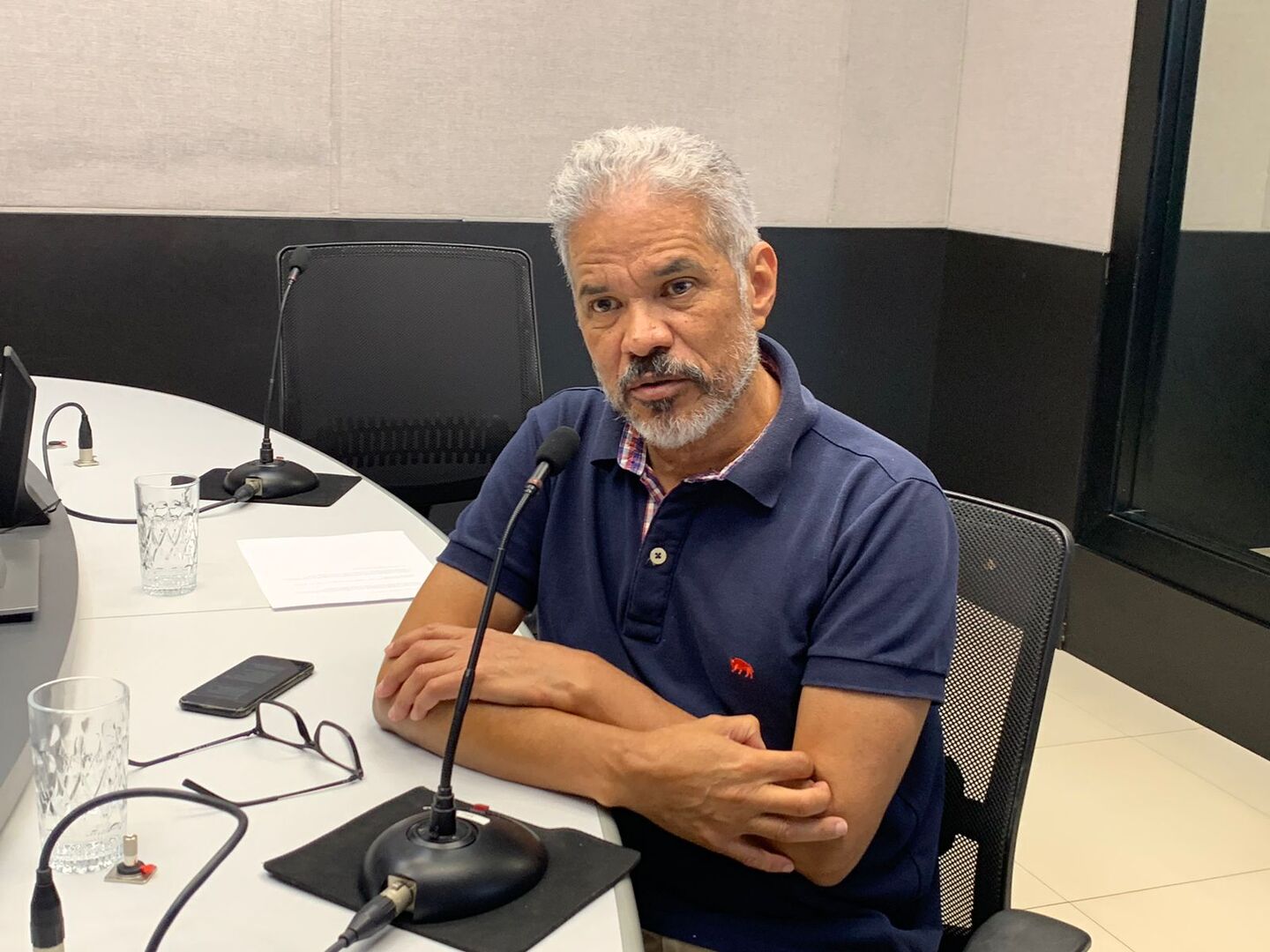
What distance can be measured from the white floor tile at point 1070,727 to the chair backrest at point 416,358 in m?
1.46

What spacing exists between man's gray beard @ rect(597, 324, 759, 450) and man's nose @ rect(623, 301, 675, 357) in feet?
0.19

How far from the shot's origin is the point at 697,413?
4.86ft

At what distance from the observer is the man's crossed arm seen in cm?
125

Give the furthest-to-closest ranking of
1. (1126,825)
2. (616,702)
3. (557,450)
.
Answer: (1126,825)
(616,702)
(557,450)

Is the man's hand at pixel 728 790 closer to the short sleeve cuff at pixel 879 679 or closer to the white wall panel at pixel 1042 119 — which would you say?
the short sleeve cuff at pixel 879 679

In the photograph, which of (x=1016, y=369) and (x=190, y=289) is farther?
(x=1016, y=369)

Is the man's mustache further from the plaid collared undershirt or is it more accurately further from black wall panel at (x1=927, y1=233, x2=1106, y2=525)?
black wall panel at (x1=927, y1=233, x2=1106, y2=525)

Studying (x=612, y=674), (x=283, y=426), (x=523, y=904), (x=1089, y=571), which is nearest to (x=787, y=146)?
(x=1089, y=571)

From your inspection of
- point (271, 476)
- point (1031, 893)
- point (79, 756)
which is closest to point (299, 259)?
point (271, 476)

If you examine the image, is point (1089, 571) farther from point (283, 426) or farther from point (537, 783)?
point (537, 783)

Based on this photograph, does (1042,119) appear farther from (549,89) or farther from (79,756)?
(79,756)

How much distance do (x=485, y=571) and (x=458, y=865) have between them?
0.55 meters

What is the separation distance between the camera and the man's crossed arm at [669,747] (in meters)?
1.25

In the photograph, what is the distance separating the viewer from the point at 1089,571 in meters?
3.66
